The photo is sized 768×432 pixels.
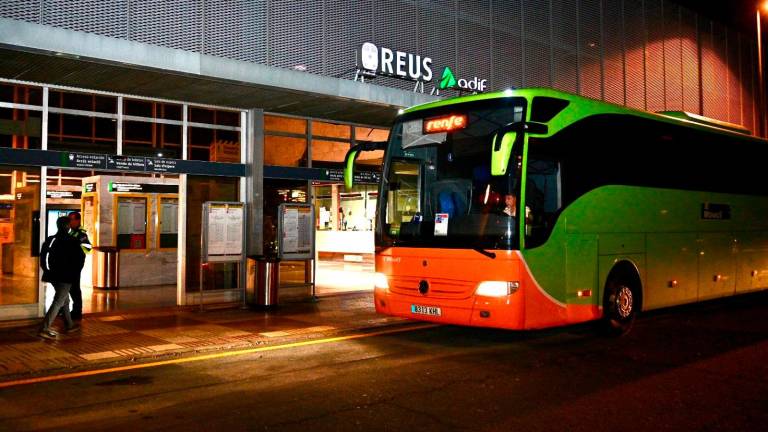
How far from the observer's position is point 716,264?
41.3ft

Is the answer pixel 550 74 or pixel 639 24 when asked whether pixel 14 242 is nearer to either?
pixel 550 74

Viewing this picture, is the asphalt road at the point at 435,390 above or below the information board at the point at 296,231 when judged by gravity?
below

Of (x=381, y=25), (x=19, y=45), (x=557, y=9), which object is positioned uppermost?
(x=557, y=9)

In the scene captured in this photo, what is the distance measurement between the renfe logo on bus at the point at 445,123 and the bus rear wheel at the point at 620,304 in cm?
339

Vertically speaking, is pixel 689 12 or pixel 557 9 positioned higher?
pixel 689 12

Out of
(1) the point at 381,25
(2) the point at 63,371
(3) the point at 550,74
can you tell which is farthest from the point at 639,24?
(2) the point at 63,371

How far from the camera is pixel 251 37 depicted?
12.8m

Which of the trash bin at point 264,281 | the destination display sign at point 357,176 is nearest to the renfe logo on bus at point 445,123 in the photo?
the trash bin at point 264,281

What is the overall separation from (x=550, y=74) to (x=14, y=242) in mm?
14836

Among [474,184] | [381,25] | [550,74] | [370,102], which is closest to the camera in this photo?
[474,184]

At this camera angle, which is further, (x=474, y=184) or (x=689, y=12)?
(x=689, y=12)

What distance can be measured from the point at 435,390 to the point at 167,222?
13677 mm

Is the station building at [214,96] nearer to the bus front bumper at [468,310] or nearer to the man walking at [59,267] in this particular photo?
the man walking at [59,267]

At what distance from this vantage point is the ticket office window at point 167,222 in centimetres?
1856
